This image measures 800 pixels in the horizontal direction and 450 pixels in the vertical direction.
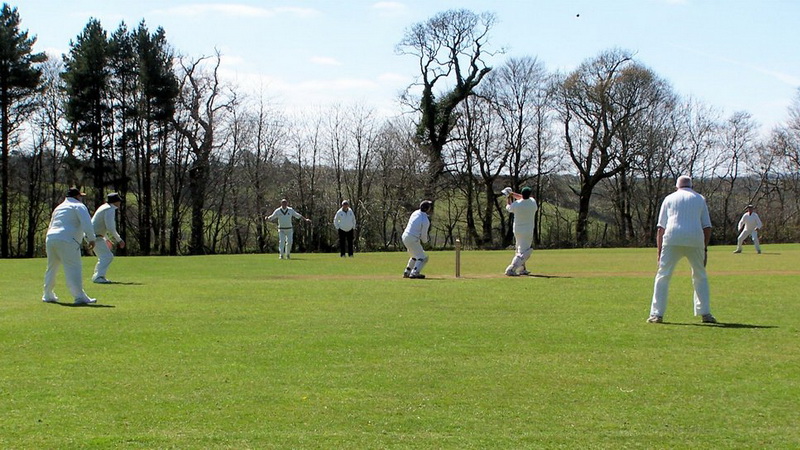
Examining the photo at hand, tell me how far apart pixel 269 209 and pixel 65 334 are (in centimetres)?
4752

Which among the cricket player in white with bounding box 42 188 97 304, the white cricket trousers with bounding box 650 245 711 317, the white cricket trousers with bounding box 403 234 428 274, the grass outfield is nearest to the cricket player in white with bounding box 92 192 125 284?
the grass outfield

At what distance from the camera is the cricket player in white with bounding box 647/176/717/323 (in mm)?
11727

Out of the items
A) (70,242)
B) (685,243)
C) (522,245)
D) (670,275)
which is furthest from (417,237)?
(685,243)

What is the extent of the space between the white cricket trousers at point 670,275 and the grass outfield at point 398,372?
0.95ft

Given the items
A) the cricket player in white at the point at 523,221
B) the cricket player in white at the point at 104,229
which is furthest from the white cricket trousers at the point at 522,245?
the cricket player in white at the point at 104,229

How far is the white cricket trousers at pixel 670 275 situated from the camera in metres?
11.8

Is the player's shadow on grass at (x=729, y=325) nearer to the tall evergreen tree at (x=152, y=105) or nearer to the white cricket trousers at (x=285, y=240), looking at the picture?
the white cricket trousers at (x=285, y=240)

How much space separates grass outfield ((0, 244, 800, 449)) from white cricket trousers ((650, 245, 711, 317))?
290 millimetres

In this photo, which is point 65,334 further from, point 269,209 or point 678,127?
point 678,127

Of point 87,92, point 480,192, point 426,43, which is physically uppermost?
point 426,43

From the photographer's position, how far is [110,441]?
5.90 metres

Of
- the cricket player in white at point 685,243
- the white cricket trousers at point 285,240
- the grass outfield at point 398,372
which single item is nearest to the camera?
the grass outfield at point 398,372

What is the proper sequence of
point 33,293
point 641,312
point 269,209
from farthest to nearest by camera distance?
point 269,209, point 33,293, point 641,312

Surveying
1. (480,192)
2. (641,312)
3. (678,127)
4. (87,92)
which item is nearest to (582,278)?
(641,312)
